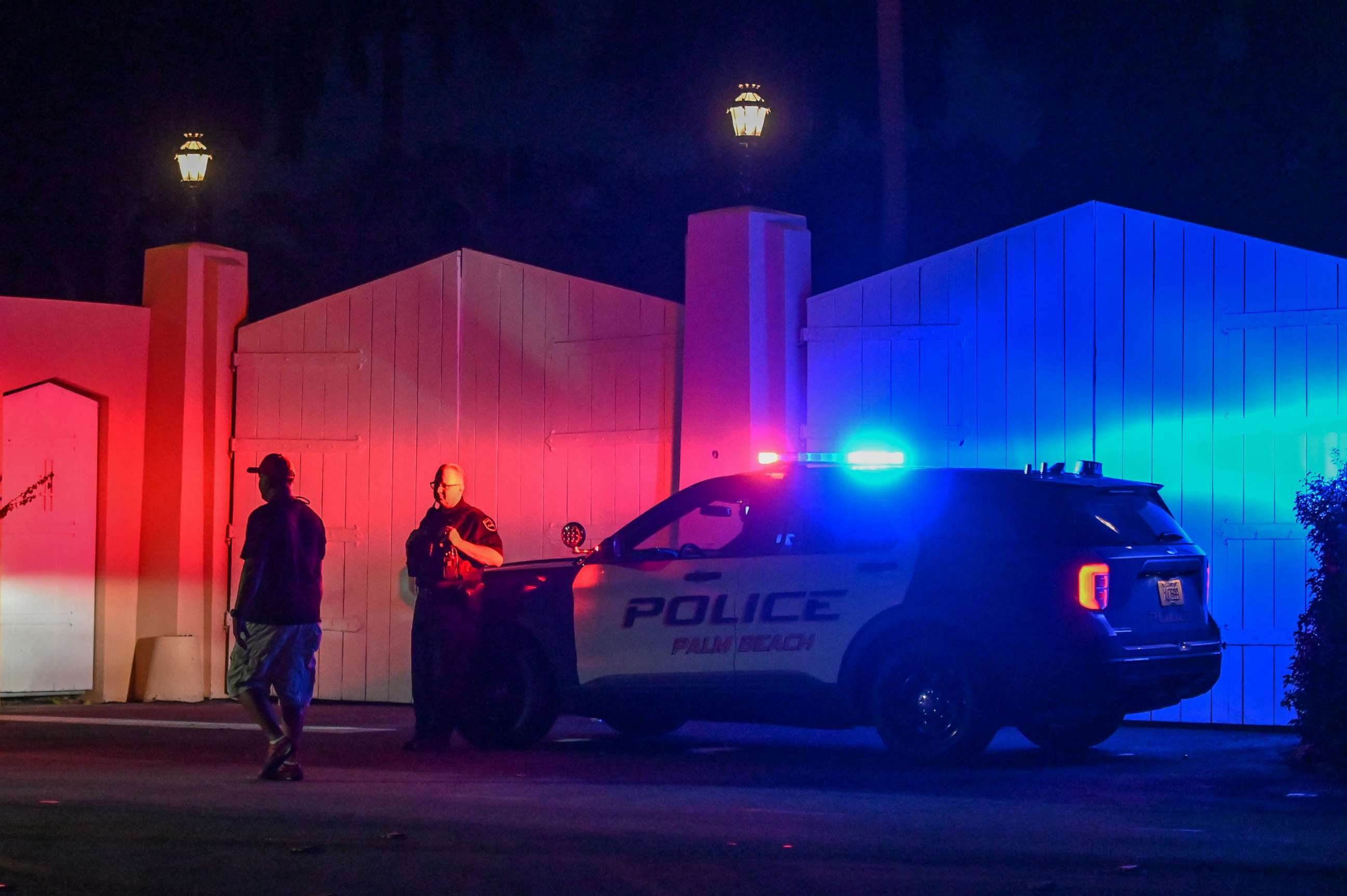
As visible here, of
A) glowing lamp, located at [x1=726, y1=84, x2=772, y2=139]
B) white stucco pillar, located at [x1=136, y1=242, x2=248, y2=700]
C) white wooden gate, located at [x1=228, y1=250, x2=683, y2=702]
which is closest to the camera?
glowing lamp, located at [x1=726, y1=84, x2=772, y2=139]

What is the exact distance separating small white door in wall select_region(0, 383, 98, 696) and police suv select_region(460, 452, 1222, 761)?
18.2 feet

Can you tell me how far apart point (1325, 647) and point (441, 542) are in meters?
4.98

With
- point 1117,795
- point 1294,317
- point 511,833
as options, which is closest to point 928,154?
point 1294,317

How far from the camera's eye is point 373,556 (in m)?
14.7

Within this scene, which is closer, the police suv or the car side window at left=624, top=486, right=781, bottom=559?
the police suv

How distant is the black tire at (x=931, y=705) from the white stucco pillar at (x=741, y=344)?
3451 mm

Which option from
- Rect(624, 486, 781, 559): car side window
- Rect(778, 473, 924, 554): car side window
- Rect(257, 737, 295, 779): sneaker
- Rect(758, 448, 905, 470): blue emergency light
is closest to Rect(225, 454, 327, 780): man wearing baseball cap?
Rect(257, 737, 295, 779): sneaker

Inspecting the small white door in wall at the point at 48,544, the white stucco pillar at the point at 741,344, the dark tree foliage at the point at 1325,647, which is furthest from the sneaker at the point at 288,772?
the small white door in wall at the point at 48,544

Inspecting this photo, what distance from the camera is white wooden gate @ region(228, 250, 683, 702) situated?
45.2ft

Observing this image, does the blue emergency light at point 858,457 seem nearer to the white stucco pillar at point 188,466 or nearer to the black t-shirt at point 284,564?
the black t-shirt at point 284,564

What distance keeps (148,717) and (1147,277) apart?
7911 millimetres

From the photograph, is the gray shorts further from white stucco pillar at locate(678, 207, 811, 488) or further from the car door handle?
white stucco pillar at locate(678, 207, 811, 488)

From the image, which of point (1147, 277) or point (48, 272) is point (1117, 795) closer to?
point (1147, 277)

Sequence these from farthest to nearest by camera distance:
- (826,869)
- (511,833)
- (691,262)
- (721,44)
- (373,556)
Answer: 1. (721,44)
2. (373,556)
3. (691,262)
4. (511,833)
5. (826,869)
